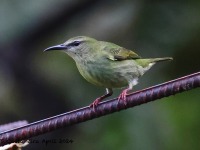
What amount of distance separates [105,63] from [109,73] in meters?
0.15

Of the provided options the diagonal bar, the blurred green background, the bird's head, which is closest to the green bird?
the bird's head

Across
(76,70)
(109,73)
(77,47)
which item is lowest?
(76,70)

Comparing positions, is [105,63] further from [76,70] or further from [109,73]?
[76,70]

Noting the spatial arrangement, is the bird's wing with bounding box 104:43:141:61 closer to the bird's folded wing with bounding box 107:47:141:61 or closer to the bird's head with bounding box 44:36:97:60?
the bird's folded wing with bounding box 107:47:141:61

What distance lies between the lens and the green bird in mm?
5352

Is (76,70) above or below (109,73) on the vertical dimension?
below

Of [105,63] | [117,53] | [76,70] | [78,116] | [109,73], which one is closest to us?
[78,116]

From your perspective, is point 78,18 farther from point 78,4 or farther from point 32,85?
point 32,85

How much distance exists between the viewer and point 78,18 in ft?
27.8

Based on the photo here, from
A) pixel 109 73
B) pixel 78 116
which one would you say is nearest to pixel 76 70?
pixel 109 73

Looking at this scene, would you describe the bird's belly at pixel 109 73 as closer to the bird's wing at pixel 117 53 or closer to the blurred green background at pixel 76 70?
the bird's wing at pixel 117 53

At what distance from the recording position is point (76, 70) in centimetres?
824

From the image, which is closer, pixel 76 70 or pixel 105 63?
pixel 105 63

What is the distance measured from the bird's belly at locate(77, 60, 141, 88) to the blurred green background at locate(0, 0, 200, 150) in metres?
1.89
